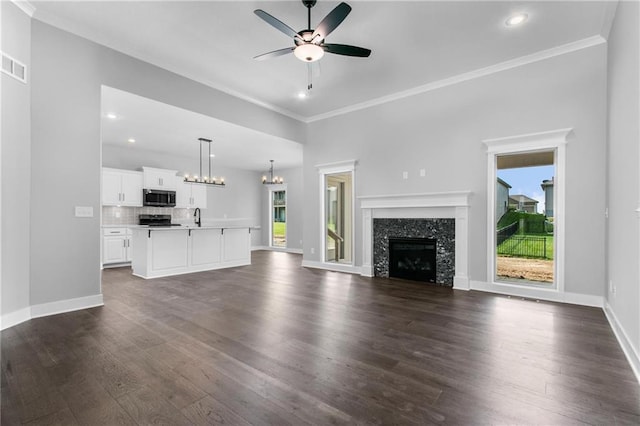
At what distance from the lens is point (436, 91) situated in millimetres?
5133

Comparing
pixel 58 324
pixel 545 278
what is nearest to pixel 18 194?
pixel 58 324

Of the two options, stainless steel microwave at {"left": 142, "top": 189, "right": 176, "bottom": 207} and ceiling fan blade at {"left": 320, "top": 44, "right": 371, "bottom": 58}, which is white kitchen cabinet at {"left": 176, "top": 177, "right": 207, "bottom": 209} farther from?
ceiling fan blade at {"left": 320, "top": 44, "right": 371, "bottom": 58}

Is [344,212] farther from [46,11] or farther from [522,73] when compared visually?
[46,11]

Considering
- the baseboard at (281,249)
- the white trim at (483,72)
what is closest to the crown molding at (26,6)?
the white trim at (483,72)

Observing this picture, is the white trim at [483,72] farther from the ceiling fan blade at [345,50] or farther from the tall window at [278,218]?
the tall window at [278,218]

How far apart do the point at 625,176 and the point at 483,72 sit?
106 inches

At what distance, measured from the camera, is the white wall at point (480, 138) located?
152 inches

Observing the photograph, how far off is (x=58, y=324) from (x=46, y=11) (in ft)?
11.2

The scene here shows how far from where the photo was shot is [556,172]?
4.12m

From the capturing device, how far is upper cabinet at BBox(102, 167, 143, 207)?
717 cm

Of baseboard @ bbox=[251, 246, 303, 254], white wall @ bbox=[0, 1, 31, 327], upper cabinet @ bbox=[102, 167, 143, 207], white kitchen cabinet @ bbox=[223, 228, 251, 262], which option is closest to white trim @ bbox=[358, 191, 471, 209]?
white kitchen cabinet @ bbox=[223, 228, 251, 262]

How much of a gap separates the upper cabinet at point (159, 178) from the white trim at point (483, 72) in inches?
192

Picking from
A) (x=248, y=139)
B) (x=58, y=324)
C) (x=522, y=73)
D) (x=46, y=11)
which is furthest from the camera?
(x=248, y=139)

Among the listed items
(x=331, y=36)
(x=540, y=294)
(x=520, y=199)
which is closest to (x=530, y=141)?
(x=520, y=199)
